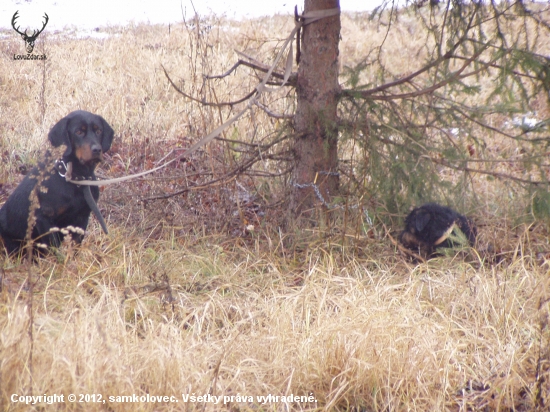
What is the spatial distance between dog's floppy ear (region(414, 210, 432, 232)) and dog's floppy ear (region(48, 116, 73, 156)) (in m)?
2.63

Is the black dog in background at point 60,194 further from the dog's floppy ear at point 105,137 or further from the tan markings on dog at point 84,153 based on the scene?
the dog's floppy ear at point 105,137

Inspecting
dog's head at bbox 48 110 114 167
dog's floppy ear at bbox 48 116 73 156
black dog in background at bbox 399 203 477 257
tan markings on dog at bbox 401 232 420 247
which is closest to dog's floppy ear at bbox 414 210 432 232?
black dog in background at bbox 399 203 477 257

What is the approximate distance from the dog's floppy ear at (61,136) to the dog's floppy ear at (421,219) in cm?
263

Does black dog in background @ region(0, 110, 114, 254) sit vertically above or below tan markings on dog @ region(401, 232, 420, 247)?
above

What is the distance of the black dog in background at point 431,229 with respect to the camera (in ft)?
13.3

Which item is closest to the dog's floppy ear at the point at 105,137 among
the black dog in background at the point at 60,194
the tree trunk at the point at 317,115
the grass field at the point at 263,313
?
the black dog in background at the point at 60,194

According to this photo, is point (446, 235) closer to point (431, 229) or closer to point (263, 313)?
point (431, 229)

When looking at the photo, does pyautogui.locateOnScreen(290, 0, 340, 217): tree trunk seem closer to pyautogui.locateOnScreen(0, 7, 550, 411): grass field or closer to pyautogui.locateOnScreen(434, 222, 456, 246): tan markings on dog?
pyautogui.locateOnScreen(0, 7, 550, 411): grass field

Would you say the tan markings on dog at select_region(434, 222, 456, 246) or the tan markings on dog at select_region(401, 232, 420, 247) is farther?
the tan markings on dog at select_region(401, 232, 420, 247)

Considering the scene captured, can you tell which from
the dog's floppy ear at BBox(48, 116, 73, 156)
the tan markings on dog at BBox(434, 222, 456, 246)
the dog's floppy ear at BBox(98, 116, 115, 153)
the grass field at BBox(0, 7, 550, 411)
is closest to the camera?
the grass field at BBox(0, 7, 550, 411)

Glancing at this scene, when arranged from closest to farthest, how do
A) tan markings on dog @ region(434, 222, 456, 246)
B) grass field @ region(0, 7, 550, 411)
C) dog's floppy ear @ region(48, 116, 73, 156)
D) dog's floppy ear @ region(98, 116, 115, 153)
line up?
grass field @ region(0, 7, 550, 411)
tan markings on dog @ region(434, 222, 456, 246)
dog's floppy ear @ region(48, 116, 73, 156)
dog's floppy ear @ region(98, 116, 115, 153)

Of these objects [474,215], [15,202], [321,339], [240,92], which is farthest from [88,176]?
[240,92]

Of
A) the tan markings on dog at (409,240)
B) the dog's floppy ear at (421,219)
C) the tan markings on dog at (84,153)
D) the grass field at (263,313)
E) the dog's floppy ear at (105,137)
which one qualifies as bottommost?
the grass field at (263,313)

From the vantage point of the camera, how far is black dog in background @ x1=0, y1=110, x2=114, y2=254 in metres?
4.07
